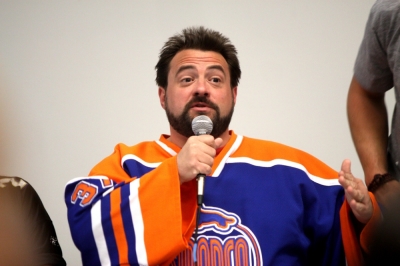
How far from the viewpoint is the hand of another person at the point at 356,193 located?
1424 millimetres

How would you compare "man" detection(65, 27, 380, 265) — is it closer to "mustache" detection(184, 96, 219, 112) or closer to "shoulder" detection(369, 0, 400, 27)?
"mustache" detection(184, 96, 219, 112)

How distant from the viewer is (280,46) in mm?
2469

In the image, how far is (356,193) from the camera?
1.43 meters

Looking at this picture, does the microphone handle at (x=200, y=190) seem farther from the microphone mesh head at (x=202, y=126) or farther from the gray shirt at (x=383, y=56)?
the gray shirt at (x=383, y=56)

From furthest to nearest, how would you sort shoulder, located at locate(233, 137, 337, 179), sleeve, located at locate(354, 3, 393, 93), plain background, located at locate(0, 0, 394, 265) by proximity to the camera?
plain background, located at locate(0, 0, 394, 265) → shoulder, located at locate(233, 137, 337, 179) → sleeve, located at locate(354, 3, 393, 93)

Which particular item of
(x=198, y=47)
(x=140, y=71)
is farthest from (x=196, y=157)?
(x=140, y=71)

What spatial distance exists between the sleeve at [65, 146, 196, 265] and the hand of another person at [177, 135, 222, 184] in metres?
0.03

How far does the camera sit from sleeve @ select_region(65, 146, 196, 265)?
1420 millimetres

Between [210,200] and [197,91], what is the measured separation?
0.41 metres

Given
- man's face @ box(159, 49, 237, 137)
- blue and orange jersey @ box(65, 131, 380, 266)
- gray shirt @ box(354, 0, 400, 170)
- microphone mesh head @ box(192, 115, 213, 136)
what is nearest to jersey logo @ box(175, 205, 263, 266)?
blue and orange jersey @ box(65, 131, 380, 266)

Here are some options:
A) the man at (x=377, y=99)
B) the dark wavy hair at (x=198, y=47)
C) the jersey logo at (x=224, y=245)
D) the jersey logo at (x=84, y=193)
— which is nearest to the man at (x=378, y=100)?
the man at (x=377, y=99)

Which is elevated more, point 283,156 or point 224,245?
point 283,156

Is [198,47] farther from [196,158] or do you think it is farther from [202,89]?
[196,158]

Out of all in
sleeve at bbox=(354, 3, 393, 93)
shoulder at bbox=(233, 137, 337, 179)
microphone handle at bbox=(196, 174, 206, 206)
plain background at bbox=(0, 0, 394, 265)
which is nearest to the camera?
microphone handle at bbox=(196, 174, 206, 206)
